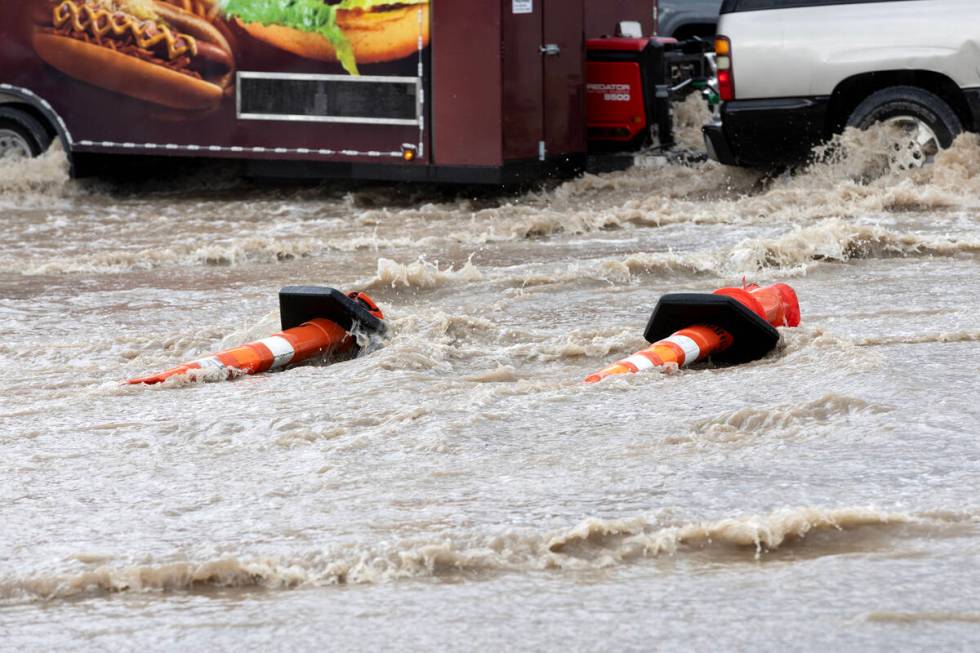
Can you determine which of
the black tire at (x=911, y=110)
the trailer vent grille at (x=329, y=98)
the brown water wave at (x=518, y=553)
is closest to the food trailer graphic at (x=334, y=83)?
the trailer vent grille at (x=329, y=98)

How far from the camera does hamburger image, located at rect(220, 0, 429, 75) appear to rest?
1146cm

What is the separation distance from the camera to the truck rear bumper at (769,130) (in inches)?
425

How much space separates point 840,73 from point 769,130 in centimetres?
65

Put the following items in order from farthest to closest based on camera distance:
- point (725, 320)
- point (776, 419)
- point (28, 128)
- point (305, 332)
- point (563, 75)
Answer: point (28, 128) → point (563, 75) → point (305, 332) → point (725, 320) → point (776, 419)

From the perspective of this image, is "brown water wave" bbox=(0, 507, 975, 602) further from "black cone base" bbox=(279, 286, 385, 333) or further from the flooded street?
"black cone base" bbox=(279, 286, 385, 333)

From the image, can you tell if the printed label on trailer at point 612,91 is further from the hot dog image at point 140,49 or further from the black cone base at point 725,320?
the black cone base at point 725,320

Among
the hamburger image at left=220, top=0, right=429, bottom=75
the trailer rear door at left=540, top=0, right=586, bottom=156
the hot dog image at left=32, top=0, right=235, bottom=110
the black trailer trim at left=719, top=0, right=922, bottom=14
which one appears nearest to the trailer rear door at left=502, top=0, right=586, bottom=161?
the trailer rear door at left=540, top=0, right=586, bottom=156

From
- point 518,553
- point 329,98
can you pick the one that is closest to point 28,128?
point 329,98

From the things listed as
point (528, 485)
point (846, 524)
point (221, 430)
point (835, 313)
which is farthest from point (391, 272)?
point (846, 524)

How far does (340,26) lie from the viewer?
11.6 metres

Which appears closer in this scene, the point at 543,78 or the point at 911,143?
the point at 911,143

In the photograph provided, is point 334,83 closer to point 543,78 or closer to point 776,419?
point 543,78

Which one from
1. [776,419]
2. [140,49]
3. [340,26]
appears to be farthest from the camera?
[140,49]

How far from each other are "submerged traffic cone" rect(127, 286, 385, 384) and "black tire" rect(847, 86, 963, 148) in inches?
216
